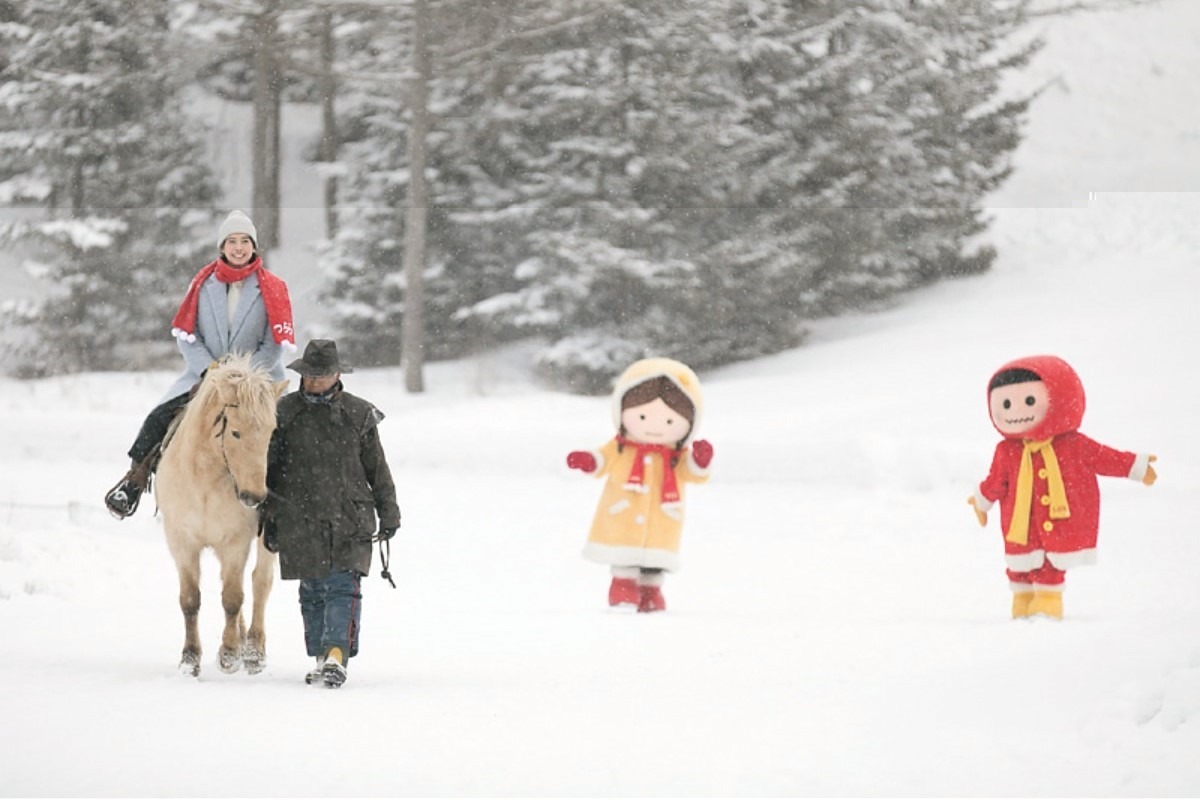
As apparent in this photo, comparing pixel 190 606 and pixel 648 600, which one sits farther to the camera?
pixel 648 600

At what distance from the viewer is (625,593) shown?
9773mm

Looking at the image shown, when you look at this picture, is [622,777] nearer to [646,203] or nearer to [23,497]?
[23,497]

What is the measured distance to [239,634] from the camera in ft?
24.3

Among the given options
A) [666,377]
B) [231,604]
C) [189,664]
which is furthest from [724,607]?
[189,664]

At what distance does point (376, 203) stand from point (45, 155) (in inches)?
255

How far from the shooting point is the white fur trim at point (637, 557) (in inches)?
381

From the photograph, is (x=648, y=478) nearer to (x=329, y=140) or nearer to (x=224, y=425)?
(x=224, y=425)

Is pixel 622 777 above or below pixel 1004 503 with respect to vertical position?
below

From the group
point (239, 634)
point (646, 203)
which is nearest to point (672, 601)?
point (239, 634)

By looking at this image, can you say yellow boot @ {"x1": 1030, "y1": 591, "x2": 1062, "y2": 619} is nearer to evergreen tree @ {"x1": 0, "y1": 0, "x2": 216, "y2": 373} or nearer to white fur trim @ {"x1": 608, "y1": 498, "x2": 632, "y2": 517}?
white fur trim @ {"x1": 608, "y1": 498, "x2": 632, "y2": 517}

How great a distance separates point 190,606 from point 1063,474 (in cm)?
498

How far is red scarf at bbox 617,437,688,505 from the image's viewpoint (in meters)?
9.69

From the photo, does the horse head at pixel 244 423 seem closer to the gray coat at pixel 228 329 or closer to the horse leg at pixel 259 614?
the horse leg at pixel 259 614

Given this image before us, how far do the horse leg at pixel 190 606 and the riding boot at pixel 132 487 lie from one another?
1.69ft
